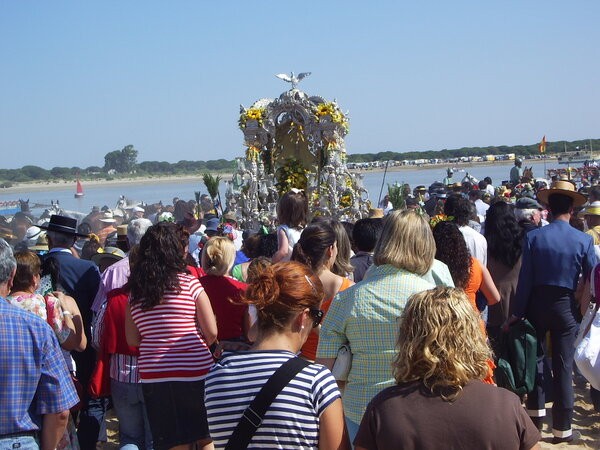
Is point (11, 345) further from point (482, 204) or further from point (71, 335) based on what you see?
point (482, 204)

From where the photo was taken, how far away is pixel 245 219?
1388 cm

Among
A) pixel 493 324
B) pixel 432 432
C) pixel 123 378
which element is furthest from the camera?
pixel 493 324

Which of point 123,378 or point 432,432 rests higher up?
point 432,432

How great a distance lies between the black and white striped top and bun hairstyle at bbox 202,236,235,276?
7.68 feet

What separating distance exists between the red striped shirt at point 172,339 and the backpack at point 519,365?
7.87 feet

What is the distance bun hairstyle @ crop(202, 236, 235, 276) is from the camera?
5.38 metres

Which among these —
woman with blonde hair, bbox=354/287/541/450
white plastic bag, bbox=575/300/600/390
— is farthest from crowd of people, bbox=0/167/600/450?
white plastic bag, bbox=575/300/600/390

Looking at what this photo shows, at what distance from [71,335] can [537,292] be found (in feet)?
11.5

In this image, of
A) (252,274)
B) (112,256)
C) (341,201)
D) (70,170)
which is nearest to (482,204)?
(341,201)

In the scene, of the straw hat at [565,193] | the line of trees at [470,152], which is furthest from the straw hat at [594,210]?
the line of trees at [470,152]

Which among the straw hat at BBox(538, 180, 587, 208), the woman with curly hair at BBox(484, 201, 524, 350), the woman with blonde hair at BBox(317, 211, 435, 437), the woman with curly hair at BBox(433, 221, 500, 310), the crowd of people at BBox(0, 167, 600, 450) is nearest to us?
the crowd of people at BBox(0, 167, 600, 450)

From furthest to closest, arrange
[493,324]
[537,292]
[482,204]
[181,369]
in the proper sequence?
1. [482,204]
2. [493,324]
3. [537,292]
4. [181,369]

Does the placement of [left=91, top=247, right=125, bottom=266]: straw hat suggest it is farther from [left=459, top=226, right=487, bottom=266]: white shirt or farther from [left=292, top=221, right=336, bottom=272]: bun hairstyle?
[left=459, top=226, right=487, bottom=266]: white shirt

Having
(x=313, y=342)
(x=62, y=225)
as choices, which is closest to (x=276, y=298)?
(x=313, y=342)
